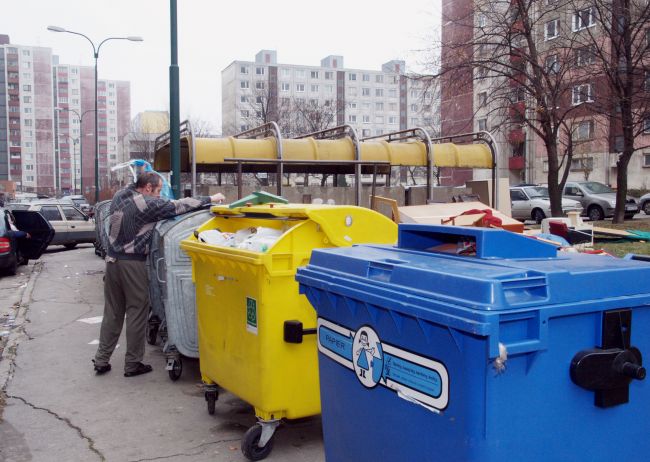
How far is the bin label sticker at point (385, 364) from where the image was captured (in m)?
2.19

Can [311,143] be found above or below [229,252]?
above

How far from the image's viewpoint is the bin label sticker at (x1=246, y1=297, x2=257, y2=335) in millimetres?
3742

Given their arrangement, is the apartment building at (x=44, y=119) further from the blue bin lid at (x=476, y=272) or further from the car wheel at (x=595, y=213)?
the blue bin lid at (x=476, y=272)

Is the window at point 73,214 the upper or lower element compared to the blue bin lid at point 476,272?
lower

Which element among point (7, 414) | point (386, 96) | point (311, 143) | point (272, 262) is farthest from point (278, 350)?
point (386, 96)

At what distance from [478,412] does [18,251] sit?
43.0ft

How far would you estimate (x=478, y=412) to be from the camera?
203 cm

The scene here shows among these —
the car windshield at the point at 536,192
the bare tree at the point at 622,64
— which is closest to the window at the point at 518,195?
the car windshield at the point at 536,192

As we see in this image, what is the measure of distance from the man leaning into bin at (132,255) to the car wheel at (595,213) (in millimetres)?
21200

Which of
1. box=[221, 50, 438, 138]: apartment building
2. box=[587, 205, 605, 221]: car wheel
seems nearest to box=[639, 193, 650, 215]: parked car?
box=[587, 205, 605, 221]: car wheel

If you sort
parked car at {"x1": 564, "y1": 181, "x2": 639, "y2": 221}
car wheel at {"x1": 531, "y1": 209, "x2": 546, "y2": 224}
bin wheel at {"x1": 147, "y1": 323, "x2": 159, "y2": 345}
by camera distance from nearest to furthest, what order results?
bin wheel at {"x1": 147, "y1": 323, "x2": 159, "y2": 345} < parked car at {"x1": 564, "y1": 181, "x2": 639, "y2": 221} < car wheel at {"x1": 531, "y1": 209, "x2": 546, "y2": 224}

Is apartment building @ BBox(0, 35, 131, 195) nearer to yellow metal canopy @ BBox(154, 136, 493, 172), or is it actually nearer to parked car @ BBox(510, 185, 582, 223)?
parked car @ BBox(510, 185, 582, 223)

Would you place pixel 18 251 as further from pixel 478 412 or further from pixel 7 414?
pixel 478 412

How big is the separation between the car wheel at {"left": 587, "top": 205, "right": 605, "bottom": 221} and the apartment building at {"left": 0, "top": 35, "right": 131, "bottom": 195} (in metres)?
77.8
